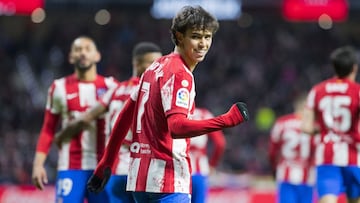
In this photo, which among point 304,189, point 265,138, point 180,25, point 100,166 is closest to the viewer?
point 180,25

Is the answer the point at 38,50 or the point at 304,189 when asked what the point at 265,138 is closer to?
the point at 38,50

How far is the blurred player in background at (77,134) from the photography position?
7793 mm

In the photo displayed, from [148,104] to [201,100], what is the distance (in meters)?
19.5

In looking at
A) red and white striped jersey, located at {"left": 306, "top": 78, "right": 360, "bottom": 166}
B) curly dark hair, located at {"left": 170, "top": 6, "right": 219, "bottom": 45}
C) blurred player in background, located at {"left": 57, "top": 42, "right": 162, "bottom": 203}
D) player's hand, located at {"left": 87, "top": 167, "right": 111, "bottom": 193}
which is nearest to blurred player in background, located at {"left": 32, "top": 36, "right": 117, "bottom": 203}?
blurred player in background, located at {"left": 57, "top": 42, "right": 162, "bottom": 203}

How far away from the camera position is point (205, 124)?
5.09 meters

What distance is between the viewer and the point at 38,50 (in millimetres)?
26375

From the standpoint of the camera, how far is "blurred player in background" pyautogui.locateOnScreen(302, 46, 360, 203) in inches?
344

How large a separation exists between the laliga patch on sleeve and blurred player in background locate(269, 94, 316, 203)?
700 cm

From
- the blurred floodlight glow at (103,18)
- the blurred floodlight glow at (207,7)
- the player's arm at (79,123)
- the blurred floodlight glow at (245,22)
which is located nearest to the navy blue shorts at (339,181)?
the player's arm at (79,123)

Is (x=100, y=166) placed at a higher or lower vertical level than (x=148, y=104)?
lower

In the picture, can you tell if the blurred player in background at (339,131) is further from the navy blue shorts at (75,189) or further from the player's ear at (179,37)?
the player's ear at (179,37)

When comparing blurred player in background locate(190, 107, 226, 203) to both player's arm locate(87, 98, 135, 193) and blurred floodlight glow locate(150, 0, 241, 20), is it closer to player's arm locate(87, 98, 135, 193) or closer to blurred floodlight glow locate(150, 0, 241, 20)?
player's arm locate(87, 98, 135, 193)

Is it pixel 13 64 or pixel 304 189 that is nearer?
pixel 304 189

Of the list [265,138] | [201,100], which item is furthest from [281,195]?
[201,100]
